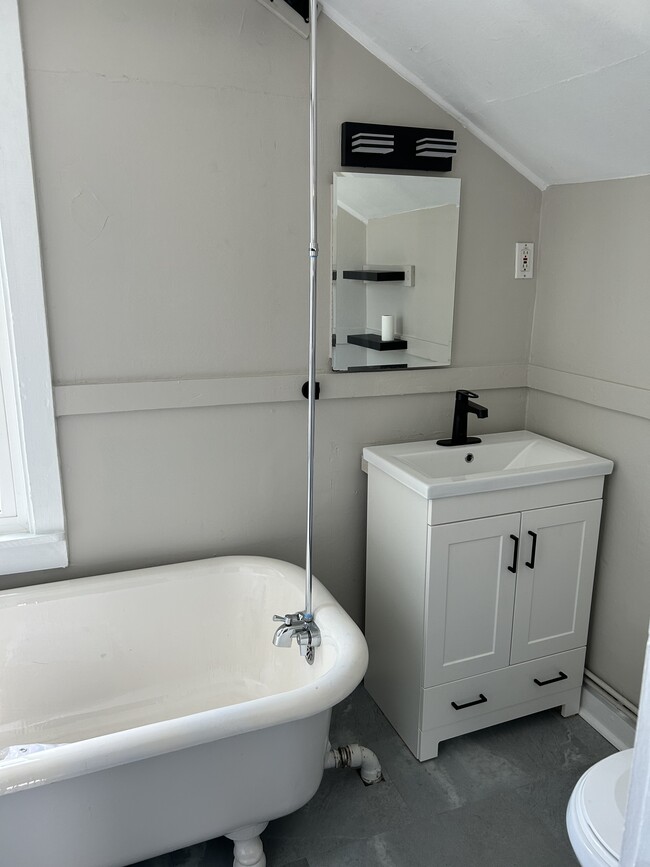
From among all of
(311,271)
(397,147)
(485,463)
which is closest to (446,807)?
(485,463)

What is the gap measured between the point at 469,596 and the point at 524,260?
1149 millimetres

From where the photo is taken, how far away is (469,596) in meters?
2.01

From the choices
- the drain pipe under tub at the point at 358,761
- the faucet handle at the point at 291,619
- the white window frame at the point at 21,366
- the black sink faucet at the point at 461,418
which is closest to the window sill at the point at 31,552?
the white window frame at the point at 21,366

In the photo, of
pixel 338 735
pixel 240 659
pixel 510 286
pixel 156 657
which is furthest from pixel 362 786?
pixel 510 286

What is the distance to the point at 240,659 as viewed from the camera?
2113 millimetres

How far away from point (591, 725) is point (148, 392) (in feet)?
5.62

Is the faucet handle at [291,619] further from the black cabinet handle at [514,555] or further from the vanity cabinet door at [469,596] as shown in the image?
the black cabinet handle at [514,555]

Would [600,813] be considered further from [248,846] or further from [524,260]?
[524,260]

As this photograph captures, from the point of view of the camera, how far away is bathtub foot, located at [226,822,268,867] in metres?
1.65

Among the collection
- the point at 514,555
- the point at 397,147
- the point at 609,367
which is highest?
the point at 397,147

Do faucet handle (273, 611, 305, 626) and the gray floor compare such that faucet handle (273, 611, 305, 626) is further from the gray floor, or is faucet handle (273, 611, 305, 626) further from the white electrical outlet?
the white electrical outlet

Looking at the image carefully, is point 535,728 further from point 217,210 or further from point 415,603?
point 217,210

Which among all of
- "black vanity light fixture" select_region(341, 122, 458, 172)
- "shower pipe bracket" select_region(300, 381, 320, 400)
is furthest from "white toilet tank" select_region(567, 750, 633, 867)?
"black vanity light fixture" select_region(341, 122, 458, 172)

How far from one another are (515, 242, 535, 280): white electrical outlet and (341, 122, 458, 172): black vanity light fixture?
0.38 meters
